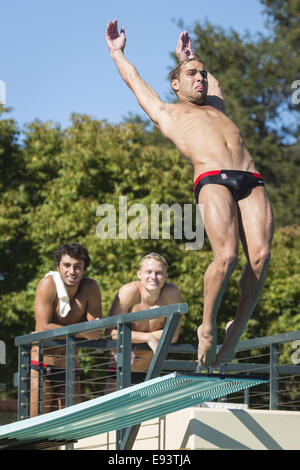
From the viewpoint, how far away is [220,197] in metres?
4.23

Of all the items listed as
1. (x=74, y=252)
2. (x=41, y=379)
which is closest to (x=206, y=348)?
(x=41, y=379)

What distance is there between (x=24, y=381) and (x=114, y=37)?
111 inches

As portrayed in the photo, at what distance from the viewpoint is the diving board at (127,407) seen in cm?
464

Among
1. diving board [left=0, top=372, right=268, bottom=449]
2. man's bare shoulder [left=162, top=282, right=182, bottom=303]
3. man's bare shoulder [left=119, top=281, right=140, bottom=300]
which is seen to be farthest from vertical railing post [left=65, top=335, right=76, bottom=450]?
man's bare shoulder [left=162, top=282, right=182, bottom=303]

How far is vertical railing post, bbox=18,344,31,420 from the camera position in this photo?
629 cm

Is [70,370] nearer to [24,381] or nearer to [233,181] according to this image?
[24,381]

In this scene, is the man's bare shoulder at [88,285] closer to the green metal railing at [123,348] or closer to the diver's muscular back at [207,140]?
the green metal railing at [123,348]

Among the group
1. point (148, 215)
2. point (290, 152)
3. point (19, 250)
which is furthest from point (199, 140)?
point (290, 152)

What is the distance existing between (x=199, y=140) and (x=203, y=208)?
1.30 ft

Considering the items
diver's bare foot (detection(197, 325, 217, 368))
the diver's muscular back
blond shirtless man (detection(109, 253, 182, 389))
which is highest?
the diver's muscular back

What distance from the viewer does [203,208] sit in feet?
14.1

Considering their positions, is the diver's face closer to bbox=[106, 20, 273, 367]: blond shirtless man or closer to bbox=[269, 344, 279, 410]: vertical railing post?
bbox=[106, 20, 273, 367]: blond shirtless man

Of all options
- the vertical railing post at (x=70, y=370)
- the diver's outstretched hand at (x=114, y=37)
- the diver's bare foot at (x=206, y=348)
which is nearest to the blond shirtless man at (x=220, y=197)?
the diver's bare foot at (x=206, y=348)

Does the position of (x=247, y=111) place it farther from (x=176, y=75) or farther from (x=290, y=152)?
(x=176, y=75)
